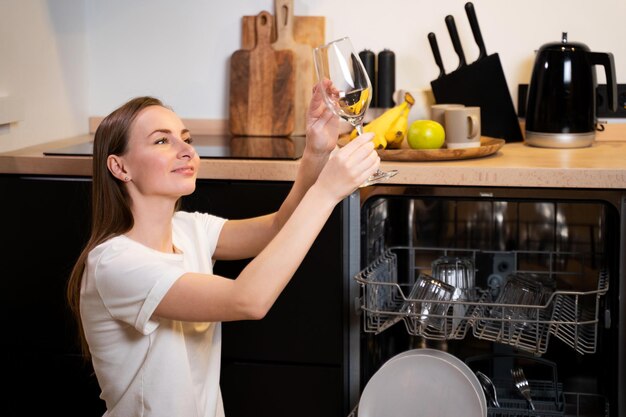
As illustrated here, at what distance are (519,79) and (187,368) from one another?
4.24 feet

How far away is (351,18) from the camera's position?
2453 millimetres

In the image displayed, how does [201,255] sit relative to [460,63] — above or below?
below

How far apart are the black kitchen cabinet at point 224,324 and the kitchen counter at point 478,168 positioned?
27mm

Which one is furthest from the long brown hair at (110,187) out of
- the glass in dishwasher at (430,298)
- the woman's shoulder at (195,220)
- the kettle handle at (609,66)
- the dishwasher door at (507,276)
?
the kettle handle at (609,66)

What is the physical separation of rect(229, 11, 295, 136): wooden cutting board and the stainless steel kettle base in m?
0.67

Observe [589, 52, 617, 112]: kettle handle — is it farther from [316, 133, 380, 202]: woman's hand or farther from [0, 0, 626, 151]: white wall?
[316, 133, 380, 202]: woman's hand

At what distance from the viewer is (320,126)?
1534mm

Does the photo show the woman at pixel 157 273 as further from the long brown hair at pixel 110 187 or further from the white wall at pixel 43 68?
the white wall at pixel 43 68

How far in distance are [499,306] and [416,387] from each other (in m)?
0.26

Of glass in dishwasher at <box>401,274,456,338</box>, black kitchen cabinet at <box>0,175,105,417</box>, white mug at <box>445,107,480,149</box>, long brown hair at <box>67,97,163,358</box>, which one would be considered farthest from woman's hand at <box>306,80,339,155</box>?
black kitchen cabinet at <box>0,175,105,417</box>

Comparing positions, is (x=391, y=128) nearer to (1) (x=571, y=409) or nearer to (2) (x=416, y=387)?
(2) (x=416, y=387)

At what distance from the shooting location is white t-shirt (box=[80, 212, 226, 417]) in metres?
1.46

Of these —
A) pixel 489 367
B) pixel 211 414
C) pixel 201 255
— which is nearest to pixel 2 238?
pixel 201 255

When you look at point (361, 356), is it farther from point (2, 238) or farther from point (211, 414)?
point (2, 238)
